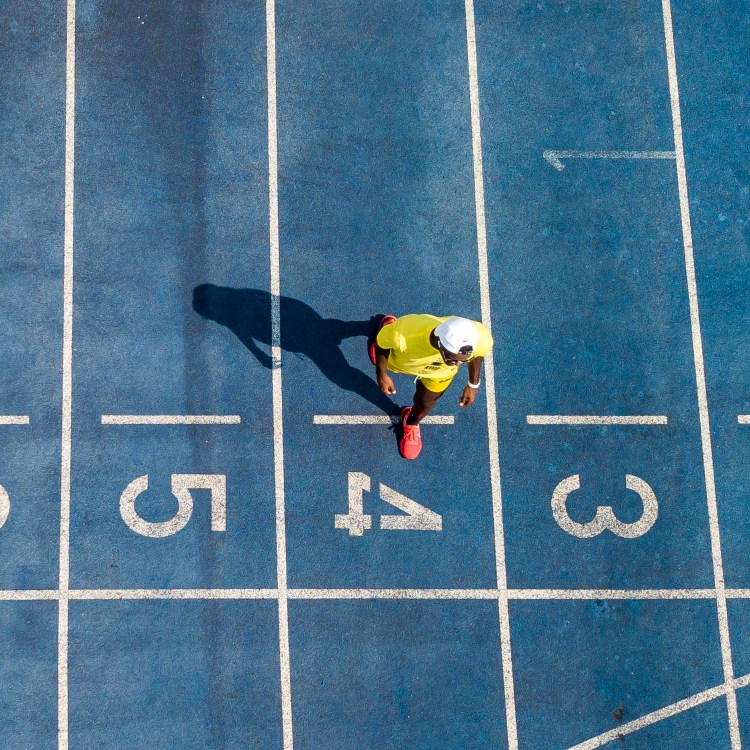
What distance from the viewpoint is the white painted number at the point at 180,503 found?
8.68 metres

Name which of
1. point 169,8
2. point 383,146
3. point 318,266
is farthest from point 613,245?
point 169,8

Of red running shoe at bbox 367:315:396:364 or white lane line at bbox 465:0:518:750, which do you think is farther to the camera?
red running shoe at bbox 367:315:396:364

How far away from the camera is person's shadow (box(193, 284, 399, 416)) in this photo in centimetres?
902

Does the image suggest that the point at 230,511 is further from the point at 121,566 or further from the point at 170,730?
the point at 170,730

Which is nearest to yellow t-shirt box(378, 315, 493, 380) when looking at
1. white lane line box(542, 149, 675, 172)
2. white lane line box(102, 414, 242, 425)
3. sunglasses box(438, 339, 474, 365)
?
sunglasses box(438, 339, 474, 365)

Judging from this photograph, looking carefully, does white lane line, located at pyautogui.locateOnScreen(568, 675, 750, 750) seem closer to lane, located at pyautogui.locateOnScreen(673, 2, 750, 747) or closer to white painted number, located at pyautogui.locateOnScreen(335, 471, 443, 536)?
lane, located at pyautogui.locateOnScreen(673, 2, 750, 747)

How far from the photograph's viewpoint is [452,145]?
30.7 feet

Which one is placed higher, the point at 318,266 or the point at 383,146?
the point at 383,146

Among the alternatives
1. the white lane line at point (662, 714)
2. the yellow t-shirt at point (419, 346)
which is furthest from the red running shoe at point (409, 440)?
the white lane line at point (662, 714)

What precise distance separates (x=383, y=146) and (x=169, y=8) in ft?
11.4

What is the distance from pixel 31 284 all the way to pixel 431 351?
5.39 meters

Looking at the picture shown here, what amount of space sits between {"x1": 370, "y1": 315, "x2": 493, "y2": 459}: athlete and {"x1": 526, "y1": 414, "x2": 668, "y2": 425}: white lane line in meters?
1.51

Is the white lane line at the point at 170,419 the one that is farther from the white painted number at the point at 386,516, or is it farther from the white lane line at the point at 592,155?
the white lane line at the point at 592,155

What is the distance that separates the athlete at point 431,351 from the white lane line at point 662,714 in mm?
4598
